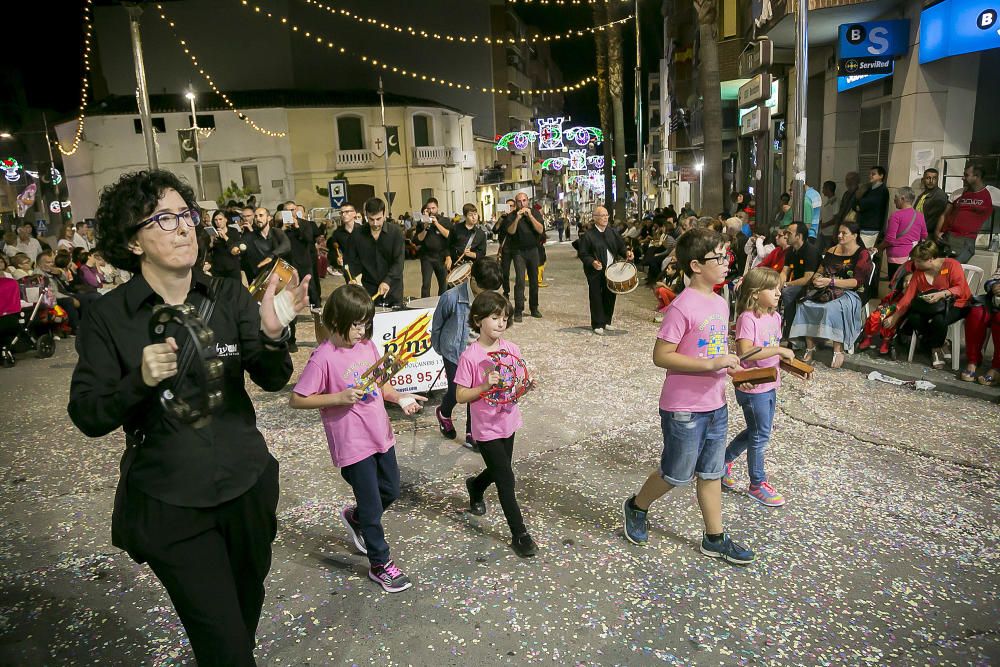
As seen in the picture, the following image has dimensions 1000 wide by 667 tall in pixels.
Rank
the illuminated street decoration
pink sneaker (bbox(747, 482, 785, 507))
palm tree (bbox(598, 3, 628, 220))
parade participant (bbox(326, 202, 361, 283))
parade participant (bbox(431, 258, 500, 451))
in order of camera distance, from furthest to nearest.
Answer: the illuminated street decoration → palm tree (bbox(598, 3, 628, 220)) → parade participant (bbox(326, 202, 361, 283)) → parade participant (bbox(431, 258, 500, 451)) → pink sneaker (bbox(747, 482, 785, 507))

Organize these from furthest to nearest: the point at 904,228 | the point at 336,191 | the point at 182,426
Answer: the point at 336,191 < the point at 904,228 < the point at 182,426

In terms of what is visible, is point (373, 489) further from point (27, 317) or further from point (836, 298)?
point (27, 317)

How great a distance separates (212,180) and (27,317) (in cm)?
2800

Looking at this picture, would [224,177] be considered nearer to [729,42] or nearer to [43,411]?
[729,42]

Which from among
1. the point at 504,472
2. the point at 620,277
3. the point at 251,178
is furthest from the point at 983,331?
the point at 251,178

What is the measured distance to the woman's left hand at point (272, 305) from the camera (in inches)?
90.8

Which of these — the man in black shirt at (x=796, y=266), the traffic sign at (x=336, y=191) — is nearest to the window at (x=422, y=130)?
the traffic sign at (x=336, y=191)

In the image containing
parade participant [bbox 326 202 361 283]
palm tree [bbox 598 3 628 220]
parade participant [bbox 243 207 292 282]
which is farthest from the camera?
palm tree [bbox 598 3 628 220]

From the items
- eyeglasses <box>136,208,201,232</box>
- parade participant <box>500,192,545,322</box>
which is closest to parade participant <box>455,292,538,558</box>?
eyeglasses <box>136,208,201,232</box>

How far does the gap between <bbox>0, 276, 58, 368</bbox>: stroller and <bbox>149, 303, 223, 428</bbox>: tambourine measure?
10169 mm

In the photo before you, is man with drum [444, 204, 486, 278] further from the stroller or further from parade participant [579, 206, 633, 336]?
the stroller

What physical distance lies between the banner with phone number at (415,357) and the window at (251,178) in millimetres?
32338

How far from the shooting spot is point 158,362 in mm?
1998

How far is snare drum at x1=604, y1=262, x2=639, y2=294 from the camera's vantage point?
10008 mm
